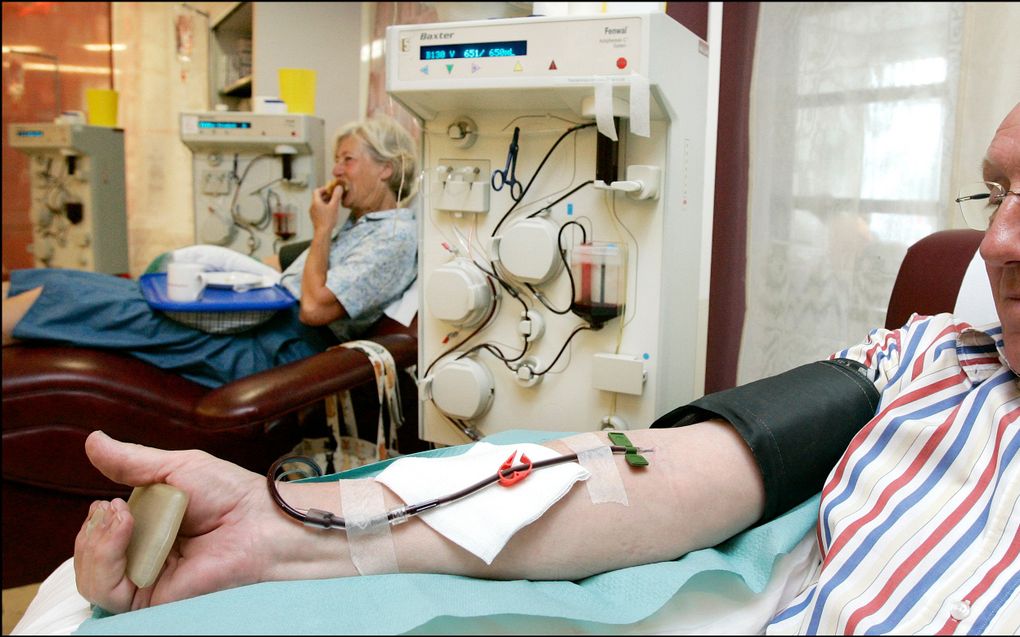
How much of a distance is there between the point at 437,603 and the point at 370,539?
13 cm

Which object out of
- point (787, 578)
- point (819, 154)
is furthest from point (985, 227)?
point (819, 154)

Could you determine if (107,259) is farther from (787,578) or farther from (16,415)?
→ (787,578)

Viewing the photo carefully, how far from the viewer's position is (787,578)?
35.2 inches

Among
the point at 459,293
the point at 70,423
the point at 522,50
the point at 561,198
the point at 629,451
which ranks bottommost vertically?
the point at 70,423

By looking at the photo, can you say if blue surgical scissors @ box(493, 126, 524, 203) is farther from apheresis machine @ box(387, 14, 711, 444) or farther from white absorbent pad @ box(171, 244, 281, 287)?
white absorbent pad @ box(171, 244, 281, 287)

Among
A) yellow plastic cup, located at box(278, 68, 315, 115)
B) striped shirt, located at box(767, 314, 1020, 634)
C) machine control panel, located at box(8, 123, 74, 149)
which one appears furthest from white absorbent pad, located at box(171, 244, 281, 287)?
striped shirt, located at box(767, 314, 1020, 634)

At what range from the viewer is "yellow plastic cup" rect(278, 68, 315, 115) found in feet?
10.2

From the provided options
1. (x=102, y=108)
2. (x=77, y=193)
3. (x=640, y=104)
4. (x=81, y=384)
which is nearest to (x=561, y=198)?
(x=640, y=104)

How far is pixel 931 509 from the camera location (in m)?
0.86

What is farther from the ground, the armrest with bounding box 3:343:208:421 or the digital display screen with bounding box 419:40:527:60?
the digital display screen with bounding box 419:40:527:60

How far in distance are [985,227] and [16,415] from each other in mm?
1945

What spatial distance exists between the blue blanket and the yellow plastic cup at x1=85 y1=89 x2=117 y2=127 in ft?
11.9

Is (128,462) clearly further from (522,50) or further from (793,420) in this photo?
(522,50)

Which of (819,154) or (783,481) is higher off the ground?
(819,154)
